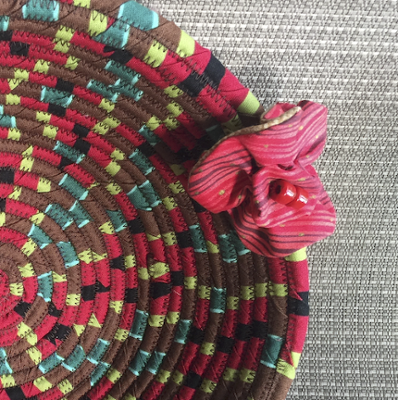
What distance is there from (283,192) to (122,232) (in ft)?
0.96

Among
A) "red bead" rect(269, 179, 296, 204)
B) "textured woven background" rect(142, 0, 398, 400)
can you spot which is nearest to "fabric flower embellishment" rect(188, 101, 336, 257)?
"red bead" rect(269, 179, 296, 204)

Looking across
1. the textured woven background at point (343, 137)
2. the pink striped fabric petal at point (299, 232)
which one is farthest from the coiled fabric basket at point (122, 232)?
the textured woven background at point (343, 137)

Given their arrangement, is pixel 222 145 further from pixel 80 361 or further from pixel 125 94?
pixel 80 361

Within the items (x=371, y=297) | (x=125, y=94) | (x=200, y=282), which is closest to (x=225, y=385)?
(x=200, y=282)

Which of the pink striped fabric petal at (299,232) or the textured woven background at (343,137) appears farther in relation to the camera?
the textured woven background at (343,137)

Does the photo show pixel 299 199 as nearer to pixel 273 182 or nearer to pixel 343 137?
pixel 273 182

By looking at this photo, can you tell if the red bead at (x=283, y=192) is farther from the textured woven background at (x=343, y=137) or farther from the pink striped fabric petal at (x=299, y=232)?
the textured woven background at (x=343, y=137)

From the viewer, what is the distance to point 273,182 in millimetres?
451

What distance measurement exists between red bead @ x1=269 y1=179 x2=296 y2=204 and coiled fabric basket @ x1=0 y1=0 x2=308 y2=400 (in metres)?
0.07

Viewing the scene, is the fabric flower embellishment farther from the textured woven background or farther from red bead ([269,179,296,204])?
the textured woven background

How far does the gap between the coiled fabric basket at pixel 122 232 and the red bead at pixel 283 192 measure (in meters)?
0.07

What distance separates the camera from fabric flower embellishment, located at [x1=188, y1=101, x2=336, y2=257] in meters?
0.41

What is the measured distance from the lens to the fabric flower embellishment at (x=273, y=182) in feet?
1.34

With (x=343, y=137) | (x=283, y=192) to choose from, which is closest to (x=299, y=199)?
(x=283, y=192)
